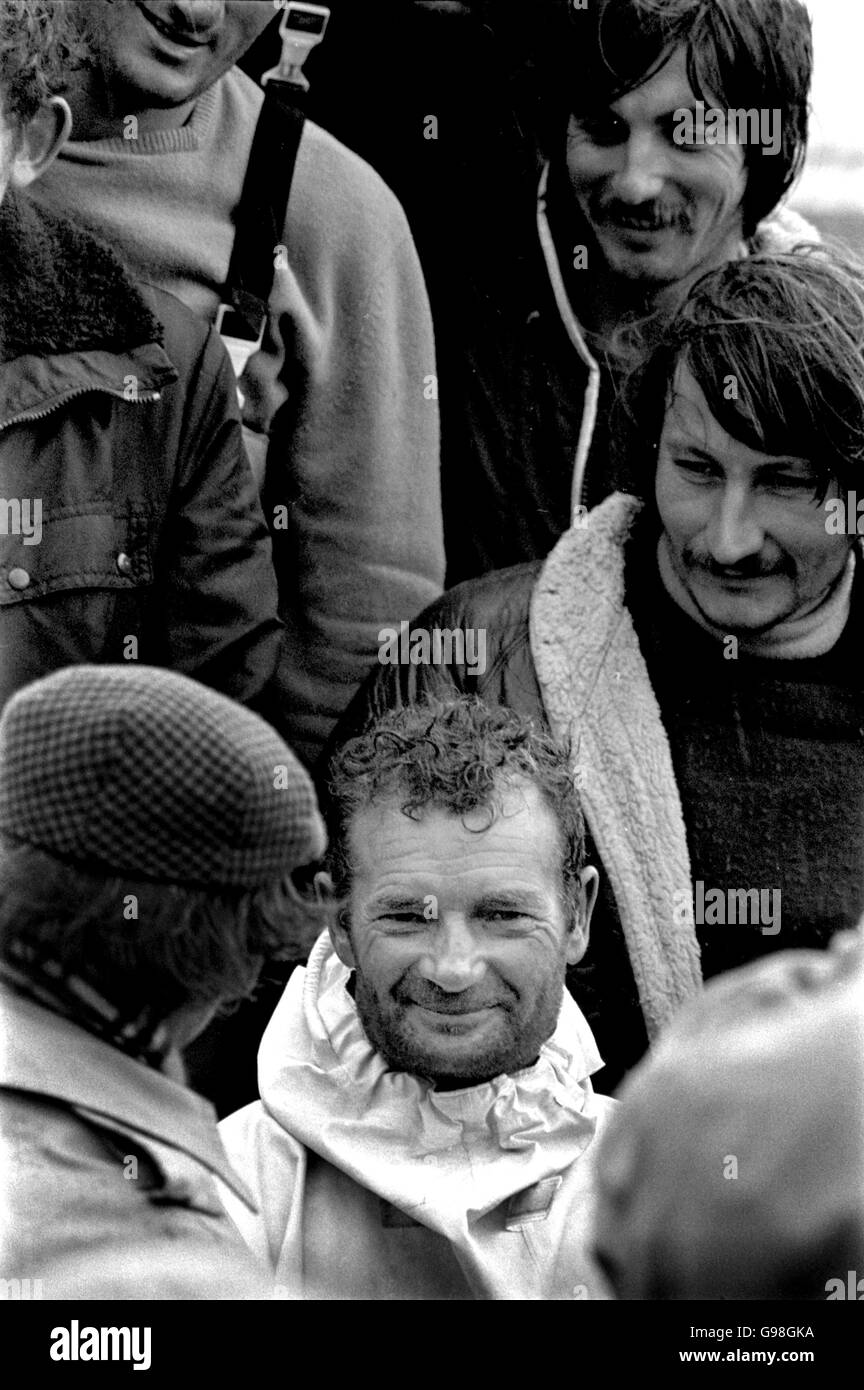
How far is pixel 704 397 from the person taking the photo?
399 cm

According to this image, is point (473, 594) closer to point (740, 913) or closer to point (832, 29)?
point (740, 913)

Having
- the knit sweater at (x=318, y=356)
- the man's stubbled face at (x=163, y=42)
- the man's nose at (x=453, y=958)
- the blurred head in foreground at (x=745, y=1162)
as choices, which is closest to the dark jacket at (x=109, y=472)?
the knit sweater at (x=318, y=356)

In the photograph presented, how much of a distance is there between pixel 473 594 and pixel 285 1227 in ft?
4.37

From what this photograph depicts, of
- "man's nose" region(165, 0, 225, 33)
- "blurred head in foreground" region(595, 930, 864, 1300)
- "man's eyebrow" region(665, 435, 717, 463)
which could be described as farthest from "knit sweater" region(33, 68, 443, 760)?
"blurred head in foreground" region(595, 930, 864, 1300)

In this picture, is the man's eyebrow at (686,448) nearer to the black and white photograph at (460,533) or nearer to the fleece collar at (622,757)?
the black and white photograph at (460,533)

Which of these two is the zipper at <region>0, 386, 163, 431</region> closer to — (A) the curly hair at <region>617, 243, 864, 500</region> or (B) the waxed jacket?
(A) the curly hair at <region>617, 243, 864, 500</region>

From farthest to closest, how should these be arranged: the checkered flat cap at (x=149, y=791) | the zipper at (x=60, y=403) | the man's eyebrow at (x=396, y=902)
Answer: the zipper at (x=60, y=403), the man's eyebrow at (x=396, y=902), the checkered flat cap at (x=149, y=791)

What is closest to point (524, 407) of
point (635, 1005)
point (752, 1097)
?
point (635, 1005)

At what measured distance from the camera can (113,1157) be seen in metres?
2.76

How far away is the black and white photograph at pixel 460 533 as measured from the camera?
146 inches

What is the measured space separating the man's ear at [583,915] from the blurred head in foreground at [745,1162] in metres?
2.06

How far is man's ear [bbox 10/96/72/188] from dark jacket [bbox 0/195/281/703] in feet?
0.21

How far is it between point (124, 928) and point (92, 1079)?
21cm

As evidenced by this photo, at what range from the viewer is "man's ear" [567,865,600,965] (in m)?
3.83
